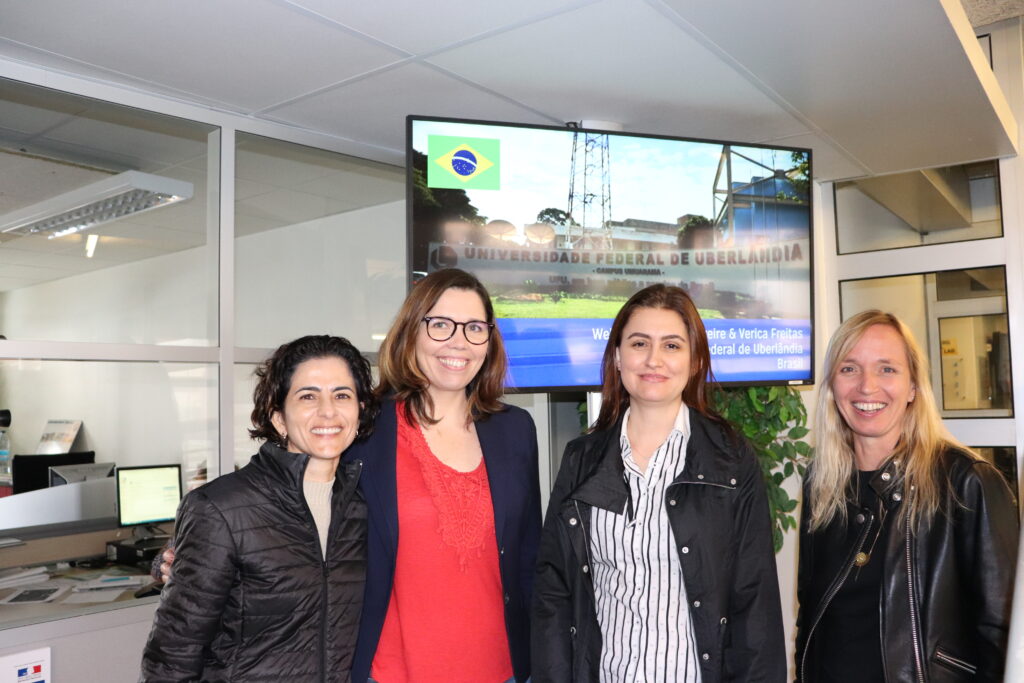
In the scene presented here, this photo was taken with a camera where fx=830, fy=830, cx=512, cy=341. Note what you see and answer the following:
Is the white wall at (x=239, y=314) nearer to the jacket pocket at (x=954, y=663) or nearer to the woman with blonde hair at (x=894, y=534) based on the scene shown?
the woman with blonde hair at (x=894, y=534)

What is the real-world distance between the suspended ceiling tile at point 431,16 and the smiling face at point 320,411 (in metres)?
1.17

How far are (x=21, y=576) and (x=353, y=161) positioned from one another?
92.1 inches

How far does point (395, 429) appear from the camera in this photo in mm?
2033

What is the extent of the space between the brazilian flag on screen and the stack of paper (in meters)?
2.27

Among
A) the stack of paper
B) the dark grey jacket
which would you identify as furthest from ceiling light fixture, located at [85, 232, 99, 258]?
the dark grey jacket

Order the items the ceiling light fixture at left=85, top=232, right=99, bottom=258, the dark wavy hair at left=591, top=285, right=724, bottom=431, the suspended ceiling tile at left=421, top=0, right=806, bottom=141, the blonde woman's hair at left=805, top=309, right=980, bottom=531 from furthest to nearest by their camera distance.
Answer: the ceiling light fixture at left=85, top=232, right=99, bottom=258, the suspended ceiling tile at left=421, top=0, right=806, bottom=141, the dark wavy hair at left=591, top=285, right=724, bottom=431, the blonde woman's hair at left=805, top=309, right=980, bottom=531

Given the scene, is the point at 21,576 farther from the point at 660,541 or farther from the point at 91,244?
the point at 660,541

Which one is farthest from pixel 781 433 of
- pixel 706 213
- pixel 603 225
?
pixel 603 225

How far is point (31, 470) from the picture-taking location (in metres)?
3.70

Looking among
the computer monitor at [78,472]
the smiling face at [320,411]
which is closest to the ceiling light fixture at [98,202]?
the computer monitor at [78,472]

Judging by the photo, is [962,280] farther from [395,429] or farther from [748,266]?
[395,429]

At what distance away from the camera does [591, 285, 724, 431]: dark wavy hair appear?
1981 millimetres

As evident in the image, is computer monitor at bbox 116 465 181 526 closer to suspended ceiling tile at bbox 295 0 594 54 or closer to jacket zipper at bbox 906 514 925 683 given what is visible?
suspended ceiling tile at bbox 295 0 594 54

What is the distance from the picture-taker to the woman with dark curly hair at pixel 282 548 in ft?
5.35
